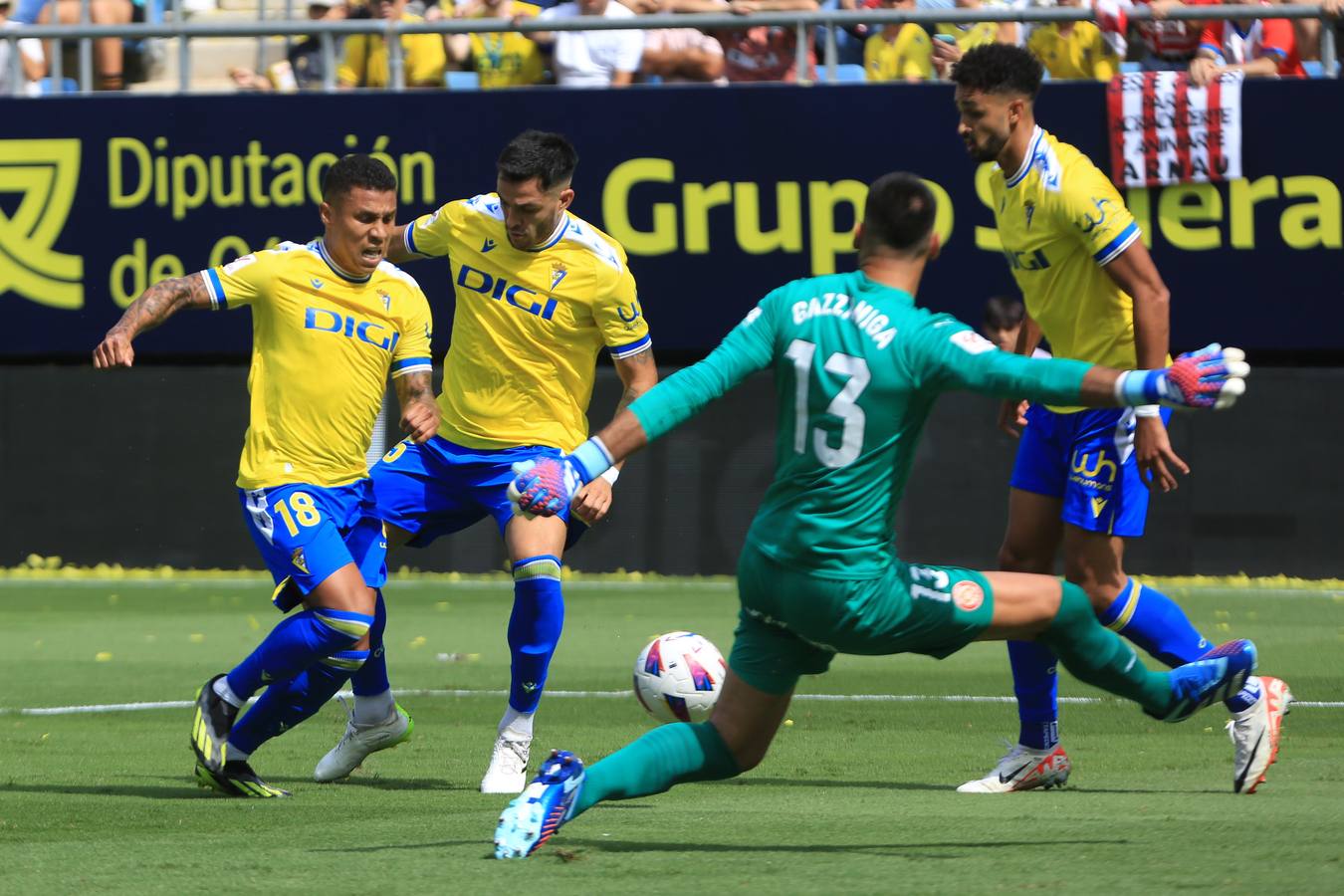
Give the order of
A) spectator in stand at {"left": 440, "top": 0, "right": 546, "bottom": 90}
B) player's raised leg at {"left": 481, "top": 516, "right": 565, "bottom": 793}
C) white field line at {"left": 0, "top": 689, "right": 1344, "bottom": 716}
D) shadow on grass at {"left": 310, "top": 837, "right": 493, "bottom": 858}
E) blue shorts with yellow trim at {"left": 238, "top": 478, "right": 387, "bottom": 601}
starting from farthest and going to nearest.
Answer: spectator in stand at {"left": 440, "top": 0, "right": 546, "bottom": 90}
white field line at {"left": 0, "top": 689, "right": 1344, "bottom": 716}
player's raised leg at {"left": 481, "top": 516, "right": 565, "bottom": 793}
blue shorts with yellow trim at {"left": 238, "top": 478, "right": 387, "bottom": 601}
shadow on grass at {"left": 310, "top": 837, "right": 493, "bottom": 858}

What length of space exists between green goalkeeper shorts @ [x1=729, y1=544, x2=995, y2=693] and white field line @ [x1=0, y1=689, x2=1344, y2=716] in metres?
4.27

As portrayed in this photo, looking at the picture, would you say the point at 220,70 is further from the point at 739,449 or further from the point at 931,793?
the point at 931,793

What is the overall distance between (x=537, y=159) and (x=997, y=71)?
1667 mm

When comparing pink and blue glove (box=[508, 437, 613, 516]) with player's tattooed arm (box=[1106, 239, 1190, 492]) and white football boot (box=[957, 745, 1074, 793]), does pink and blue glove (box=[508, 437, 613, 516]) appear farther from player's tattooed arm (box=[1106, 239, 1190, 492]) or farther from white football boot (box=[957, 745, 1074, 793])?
white football boot (box=[957, 745, 1074, 793])

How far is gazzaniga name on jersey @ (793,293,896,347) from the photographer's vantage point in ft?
18.2

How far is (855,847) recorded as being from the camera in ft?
19.0

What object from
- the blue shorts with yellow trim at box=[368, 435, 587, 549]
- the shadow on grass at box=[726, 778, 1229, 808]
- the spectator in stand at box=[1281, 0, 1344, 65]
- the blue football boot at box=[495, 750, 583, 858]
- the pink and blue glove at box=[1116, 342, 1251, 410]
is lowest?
the shadow on grass at box=[726, 778, 1229, 808]

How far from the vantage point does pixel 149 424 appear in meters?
17.0

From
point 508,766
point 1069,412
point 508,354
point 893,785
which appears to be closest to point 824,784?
point 893,785

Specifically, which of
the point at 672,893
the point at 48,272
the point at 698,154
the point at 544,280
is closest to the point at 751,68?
the point at 698,154

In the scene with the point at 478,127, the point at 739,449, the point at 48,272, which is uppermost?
the point at 478,127

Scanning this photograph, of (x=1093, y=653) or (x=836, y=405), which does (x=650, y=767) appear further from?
(x=1093, y=653)

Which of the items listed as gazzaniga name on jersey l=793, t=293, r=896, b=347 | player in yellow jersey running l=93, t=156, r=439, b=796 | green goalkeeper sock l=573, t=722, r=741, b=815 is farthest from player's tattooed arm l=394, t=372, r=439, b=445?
gazzaniga name on jersey l=793, t=293, r=896, b=347

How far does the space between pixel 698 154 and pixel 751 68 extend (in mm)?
774
